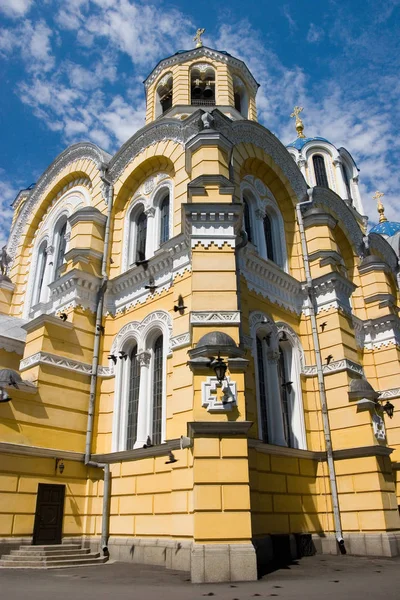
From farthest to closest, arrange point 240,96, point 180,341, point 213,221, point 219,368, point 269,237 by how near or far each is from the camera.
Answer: point 240,96 < point 269,237 < point 213,221 < point 180,341 < point 219,368

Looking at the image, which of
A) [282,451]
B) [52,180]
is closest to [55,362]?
[282,451]

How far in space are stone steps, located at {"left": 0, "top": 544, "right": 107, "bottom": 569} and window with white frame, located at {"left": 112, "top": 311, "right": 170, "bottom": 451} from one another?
284 cm

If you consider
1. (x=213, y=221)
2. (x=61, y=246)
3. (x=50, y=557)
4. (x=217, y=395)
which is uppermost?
(x=61, y=246)

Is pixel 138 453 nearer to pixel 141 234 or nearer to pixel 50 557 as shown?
pixel 50 557

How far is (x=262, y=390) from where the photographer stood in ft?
47.5

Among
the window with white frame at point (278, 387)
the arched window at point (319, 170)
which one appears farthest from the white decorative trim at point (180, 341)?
the arched window at point (319, 170)

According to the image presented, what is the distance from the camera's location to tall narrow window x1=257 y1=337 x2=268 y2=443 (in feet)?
45.9

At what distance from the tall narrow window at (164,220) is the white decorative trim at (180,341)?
4.64 m

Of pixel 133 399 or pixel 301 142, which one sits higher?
pixel 301 142

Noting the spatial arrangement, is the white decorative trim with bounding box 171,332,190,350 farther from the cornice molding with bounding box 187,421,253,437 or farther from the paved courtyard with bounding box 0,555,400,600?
the paved courtyard with bounding box 0,555,400,600

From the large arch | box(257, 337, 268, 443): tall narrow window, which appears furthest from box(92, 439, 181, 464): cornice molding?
the large arch

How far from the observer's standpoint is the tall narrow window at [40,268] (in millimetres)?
20594

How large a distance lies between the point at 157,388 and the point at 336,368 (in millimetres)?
5764

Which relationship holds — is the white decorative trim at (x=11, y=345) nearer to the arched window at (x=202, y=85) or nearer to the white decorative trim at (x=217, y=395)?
the white decorative trim at (x=217, y=395)
